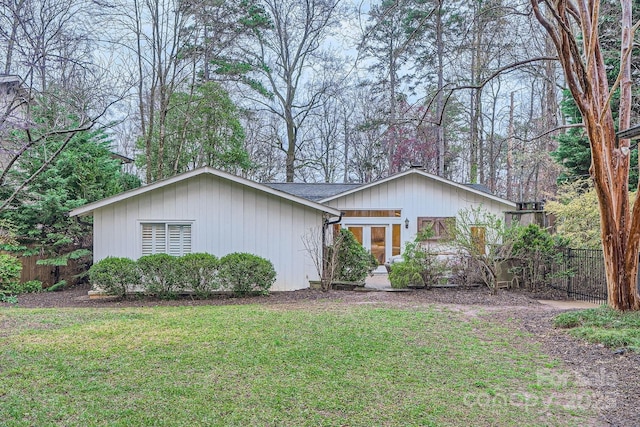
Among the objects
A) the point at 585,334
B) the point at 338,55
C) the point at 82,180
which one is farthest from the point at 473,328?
the point at 338,55

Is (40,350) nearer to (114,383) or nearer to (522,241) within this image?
(114,383)

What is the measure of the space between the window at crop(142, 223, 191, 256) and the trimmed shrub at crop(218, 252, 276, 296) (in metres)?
1.68

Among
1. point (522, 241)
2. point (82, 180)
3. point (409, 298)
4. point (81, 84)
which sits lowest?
point (409, 298)

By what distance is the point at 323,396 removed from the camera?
385cm

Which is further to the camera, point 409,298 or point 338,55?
point 338,55

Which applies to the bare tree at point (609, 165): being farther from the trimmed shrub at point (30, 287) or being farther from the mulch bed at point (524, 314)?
the trimmed shrub at point (30, 287)

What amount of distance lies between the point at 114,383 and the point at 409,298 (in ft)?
22.6

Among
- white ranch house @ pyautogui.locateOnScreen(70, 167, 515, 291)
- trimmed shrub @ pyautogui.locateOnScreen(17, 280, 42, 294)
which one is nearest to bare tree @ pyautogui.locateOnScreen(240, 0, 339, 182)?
white ranch house @ pyautogui.locateOnScreen(70, 167, 515, 291)

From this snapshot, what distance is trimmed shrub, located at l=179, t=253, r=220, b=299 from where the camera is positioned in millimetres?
9734

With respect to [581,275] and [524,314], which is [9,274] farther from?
[581,275]

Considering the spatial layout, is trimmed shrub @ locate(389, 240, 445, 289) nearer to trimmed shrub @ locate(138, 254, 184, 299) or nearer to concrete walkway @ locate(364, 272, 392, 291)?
concrete walkway @ locate(364, 272, 392, 291)

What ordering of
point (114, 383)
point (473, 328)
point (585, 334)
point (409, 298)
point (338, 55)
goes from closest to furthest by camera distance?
1. point (114, 383)
2. point (585, 334)
3. point (473, 328)
4. point (409, 298)
5. point (338, 55)

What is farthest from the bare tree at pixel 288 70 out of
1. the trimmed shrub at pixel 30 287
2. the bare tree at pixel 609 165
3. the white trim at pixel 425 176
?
the bare tree at pixel 609 165

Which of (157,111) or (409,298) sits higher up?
(157,111)
